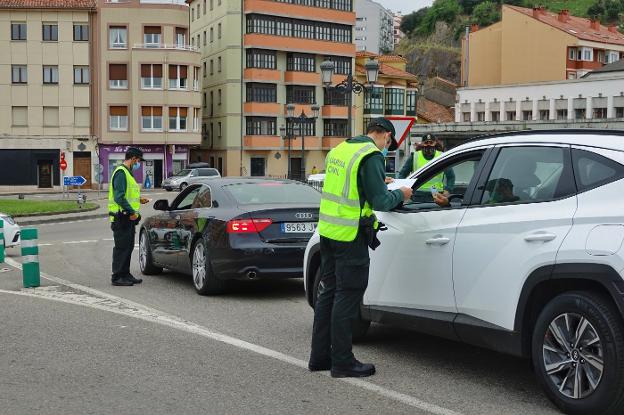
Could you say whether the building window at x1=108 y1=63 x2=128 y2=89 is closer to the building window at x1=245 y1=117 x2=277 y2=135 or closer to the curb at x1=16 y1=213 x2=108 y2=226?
the building window at x1=245 y1=117 x2=277 y2=135

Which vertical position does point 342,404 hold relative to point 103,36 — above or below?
below

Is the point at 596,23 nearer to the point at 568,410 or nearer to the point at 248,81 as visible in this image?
the point at 248,81

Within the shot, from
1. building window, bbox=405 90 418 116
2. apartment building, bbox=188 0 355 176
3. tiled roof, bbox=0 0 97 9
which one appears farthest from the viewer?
building window, bbox=405 90 418 116

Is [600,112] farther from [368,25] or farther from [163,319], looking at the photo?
[368,25]

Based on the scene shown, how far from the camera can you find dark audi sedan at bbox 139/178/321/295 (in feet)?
34.0

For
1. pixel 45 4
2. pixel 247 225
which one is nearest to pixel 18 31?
pixel 45 4

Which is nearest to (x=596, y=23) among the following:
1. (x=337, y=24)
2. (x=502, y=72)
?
(x=502, y=72)

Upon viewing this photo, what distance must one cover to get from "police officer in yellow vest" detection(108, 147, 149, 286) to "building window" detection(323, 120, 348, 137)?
6772 centimetres

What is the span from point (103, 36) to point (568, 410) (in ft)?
213

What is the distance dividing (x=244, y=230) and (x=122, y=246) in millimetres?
2445

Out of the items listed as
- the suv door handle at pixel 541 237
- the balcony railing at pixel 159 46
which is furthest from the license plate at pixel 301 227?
the balcony railing at pixel 159 46

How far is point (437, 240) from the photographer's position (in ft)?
21.0

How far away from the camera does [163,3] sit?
222ft

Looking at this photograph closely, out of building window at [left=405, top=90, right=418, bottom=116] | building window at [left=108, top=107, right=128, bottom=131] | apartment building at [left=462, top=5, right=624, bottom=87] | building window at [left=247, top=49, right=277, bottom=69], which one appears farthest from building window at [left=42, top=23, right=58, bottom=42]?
apartment building at [left=462, top=5, right=624, bottom=87]
